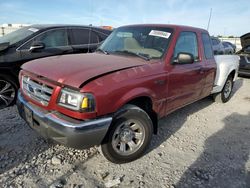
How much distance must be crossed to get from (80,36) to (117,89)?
3.67 meters

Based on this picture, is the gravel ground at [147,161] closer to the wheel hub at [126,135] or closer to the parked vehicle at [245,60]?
the wheel hub at [126,135]

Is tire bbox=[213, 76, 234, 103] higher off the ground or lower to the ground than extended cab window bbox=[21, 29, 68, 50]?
lower

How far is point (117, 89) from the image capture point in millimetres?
2555

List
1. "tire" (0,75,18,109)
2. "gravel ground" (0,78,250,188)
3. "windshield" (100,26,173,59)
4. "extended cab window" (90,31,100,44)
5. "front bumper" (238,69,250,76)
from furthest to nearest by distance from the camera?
"front bumper" (238,69,250,76)
"extended cab window" (90,31,100,44)
"tire" (0,75,18,109)
"windshield" (100,26,173,59)
"gravel ground" (0,78,250,188)

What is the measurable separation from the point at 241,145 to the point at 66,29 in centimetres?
461

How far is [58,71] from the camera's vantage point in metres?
2.63

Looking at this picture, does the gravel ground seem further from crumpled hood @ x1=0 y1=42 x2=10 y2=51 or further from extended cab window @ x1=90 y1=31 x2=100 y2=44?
extended cab window @ x1=90 y1=31 x2=100 y2=44

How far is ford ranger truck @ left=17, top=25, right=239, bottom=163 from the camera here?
240cm

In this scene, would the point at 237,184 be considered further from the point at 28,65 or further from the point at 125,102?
the point at 28,65

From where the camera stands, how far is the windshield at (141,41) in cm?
344

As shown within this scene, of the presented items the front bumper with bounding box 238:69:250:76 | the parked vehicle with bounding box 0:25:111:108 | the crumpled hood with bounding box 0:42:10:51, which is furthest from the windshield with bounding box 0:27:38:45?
the front bumper with bounding box 238:69:250:76

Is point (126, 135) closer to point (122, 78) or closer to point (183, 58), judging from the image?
point (122, 78)

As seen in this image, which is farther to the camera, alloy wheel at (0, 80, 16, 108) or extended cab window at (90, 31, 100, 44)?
extended cab window at (90, 31, 100, 44)

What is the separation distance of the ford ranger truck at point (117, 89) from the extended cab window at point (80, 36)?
1751 millimetres
